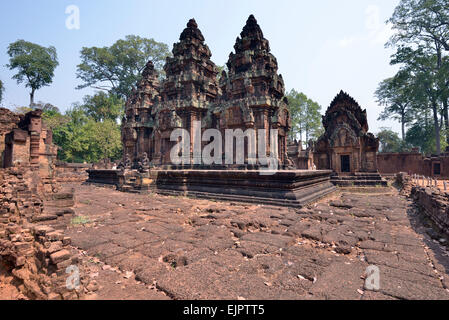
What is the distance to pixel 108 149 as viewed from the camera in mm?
29422

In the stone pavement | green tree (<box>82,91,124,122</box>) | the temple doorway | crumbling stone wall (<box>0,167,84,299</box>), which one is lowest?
the stone pavement

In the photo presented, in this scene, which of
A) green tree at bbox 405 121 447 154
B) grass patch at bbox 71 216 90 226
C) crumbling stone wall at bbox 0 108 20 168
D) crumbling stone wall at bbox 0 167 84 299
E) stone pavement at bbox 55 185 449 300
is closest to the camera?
crumbling stone wall at bbox 0 167 84 299

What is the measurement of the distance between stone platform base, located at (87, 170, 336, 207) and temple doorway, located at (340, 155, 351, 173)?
12.5 ft

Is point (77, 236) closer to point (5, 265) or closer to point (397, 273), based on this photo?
point (5, 265)

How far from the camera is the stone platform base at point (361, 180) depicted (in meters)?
12.3

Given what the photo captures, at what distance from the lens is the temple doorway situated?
13.4 metres

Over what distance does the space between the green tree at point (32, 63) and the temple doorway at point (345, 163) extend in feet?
155

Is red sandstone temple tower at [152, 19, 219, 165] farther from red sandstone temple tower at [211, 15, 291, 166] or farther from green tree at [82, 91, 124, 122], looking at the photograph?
green tree at [82, 91, 124, 122]

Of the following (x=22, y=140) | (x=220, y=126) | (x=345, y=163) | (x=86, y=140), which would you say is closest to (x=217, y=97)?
(x=220, y=126)

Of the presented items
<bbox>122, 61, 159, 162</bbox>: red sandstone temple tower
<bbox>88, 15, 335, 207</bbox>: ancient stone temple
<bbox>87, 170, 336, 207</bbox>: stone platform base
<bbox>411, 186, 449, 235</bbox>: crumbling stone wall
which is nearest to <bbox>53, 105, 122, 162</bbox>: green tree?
<bbox>122, 61, 159, 162</bbox>: red sandstone temple tower

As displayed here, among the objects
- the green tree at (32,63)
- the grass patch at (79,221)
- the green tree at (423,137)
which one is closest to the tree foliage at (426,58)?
the green tree at (423,137)

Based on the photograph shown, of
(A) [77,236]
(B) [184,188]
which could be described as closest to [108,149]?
(B) [184,188]

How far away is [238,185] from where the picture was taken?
8.14 metres

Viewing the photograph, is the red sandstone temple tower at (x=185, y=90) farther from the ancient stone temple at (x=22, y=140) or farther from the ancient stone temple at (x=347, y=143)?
the ancient stone temple at (x=347, y=143)
